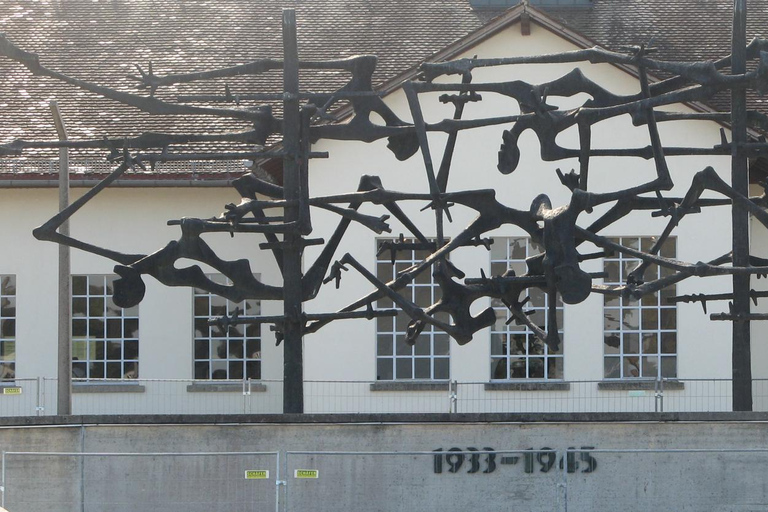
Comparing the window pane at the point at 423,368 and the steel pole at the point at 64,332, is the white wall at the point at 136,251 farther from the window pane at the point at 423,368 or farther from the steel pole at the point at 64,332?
the steel pole at the point at 64,332

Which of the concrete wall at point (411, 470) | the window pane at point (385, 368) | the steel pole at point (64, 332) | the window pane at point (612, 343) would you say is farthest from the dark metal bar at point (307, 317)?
the window pane at point (612, 343)

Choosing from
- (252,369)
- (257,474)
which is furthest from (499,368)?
(257,474)

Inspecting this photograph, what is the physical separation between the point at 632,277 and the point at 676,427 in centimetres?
141

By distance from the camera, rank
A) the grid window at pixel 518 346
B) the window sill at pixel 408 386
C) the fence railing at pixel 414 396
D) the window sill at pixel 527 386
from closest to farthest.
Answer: the fence railing at pixel 414 396 < the window sill at pixel 527 386 < the window sill at pixel 408 386 < the grid window at pixel 518 346

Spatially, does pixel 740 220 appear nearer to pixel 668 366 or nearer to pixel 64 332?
pixel 64 332

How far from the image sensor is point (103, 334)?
87.5 ft

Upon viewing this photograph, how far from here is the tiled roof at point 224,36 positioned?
90.1ft

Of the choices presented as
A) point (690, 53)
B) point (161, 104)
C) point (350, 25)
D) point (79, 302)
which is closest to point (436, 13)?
point (350, 25)

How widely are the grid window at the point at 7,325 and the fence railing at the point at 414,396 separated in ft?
4.06

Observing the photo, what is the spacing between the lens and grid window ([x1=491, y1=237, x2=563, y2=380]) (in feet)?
81.5

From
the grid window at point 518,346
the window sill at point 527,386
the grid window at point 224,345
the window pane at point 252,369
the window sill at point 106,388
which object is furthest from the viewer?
the window pane at point 252,369

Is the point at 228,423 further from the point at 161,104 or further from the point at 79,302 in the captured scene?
the point at 79,302

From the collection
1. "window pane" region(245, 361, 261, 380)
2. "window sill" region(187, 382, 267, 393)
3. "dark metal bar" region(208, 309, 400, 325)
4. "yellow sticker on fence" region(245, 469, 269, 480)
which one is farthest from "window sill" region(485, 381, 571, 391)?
"yellow sticker on fence" region(245, 469, 269, 480)

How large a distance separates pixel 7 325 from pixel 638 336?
11.7 m
